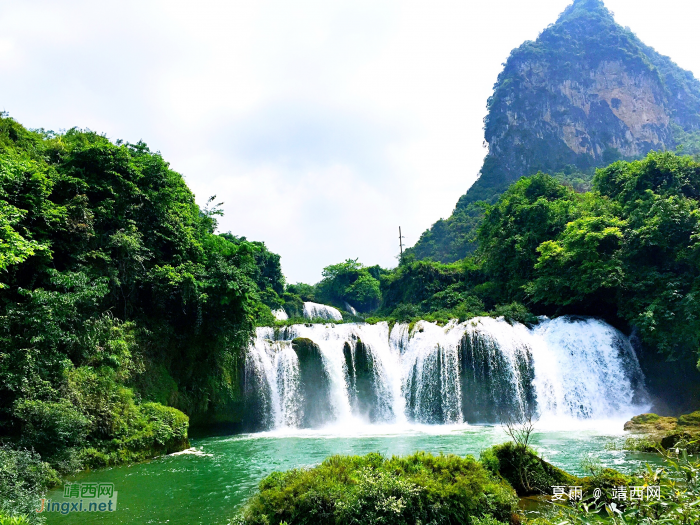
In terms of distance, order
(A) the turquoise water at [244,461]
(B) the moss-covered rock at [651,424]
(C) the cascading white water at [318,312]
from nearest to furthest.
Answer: (A) the turquoise water at [244,461] < (B) the moss-covered rock at [651,424] < (C) the cascading white water at [318,312]

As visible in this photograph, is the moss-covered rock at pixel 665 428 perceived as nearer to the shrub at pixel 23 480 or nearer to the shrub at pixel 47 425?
the shrub at pixel 23 480

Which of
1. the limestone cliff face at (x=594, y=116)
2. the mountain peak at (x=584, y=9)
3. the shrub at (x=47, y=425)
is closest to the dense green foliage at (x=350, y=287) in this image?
the limestone cliff face at (x=594, y=116)

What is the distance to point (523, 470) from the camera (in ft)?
22.9

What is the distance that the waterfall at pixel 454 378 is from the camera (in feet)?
62.3

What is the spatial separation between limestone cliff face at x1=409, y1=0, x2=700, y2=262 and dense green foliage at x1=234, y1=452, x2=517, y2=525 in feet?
158

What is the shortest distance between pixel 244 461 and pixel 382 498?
7053mm

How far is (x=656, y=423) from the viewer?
14.3 meters

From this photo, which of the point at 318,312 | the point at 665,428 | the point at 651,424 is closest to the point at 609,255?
the point at 651,424

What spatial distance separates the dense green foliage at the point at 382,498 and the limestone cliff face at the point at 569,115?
4817cm

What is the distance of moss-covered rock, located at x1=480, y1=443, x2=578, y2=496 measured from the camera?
6.84 m

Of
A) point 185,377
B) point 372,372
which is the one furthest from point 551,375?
point 185,377

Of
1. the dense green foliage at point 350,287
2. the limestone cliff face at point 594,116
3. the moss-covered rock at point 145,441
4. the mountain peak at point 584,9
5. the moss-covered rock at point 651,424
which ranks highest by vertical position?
the mountain peak at point 584,9

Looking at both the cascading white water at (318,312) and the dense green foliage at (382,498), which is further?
the cascading white water at (318,312)

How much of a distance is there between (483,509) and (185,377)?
525 inches
